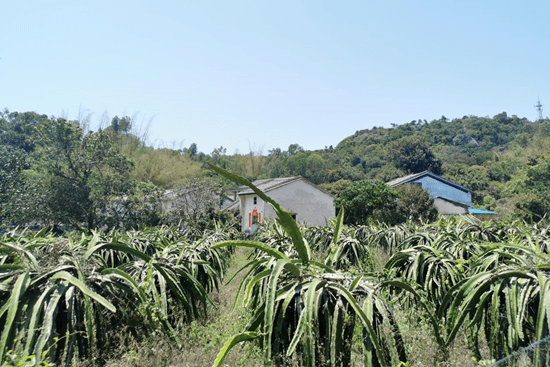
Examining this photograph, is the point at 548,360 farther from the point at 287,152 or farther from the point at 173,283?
the point at 287,152

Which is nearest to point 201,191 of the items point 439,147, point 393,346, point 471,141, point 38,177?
point 38,177

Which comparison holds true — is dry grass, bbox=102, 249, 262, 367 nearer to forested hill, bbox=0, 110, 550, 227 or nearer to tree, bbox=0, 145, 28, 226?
forested hill, bbox=0, 110, 550, 227

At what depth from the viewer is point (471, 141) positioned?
215 feet

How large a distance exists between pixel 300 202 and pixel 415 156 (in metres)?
26.3

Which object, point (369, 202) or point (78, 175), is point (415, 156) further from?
point (78, 175)

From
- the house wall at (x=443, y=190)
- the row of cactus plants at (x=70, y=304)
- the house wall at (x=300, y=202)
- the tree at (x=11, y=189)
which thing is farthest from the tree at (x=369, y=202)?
the row of cactus plants at (x=70, y=304)

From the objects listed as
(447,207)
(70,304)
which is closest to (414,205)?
(447,207)

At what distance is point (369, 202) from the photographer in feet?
66.2

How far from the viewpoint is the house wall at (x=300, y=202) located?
83.2 feet

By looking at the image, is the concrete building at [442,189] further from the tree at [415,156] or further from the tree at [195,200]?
the tree at [195,200]

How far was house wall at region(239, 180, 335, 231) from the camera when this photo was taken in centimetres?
2536

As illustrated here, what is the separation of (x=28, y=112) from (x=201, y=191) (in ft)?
110

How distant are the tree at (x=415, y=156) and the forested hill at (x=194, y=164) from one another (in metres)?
0.12

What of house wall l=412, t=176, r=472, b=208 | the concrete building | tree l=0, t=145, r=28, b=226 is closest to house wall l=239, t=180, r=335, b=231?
the concrete building
